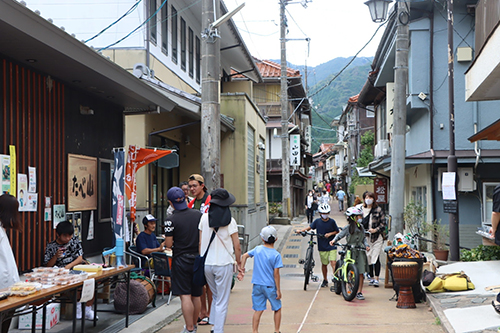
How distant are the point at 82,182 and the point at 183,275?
3.13m

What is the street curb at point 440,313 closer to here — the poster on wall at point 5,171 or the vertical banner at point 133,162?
the vertical banner at point 133,162

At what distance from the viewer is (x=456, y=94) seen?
46.9 ft

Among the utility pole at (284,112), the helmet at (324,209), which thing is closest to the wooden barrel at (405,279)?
the helmet at (324,209)

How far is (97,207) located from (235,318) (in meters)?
3.34

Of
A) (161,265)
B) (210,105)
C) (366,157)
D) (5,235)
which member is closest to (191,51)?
(210,105)

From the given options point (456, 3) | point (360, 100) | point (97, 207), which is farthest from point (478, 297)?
point (360, 100)

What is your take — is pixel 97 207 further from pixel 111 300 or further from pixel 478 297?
pixel 478 297

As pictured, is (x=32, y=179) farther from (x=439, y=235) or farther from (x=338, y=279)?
(x=439, y=235)

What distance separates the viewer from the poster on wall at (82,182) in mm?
8578

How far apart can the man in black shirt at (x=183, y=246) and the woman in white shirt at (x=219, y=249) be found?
217mm

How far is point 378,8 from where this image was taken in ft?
38.5

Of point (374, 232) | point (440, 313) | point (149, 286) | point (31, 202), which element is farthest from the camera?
point (374, 232)

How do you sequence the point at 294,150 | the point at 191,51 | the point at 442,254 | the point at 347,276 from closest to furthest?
the point at 347,276
the point at 442,254
the point at 191,51
the point at 294,150

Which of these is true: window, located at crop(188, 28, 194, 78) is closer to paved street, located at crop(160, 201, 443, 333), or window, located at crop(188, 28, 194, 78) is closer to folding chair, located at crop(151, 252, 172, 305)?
paved street, located at crop(160, 201, 443, 333)
